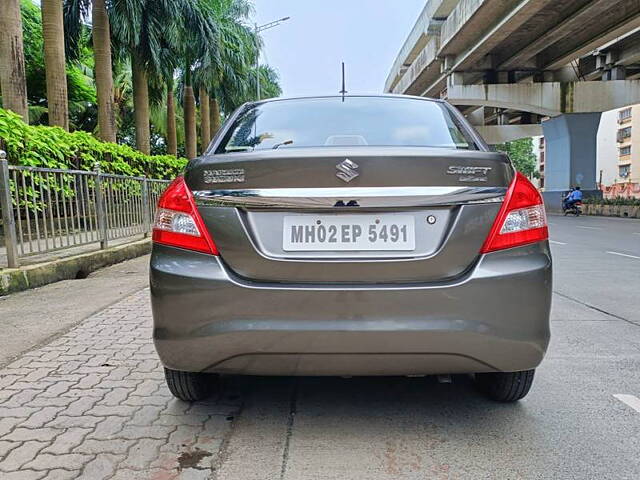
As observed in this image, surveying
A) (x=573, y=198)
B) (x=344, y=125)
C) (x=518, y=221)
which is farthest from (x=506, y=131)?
(x=518, y=221)

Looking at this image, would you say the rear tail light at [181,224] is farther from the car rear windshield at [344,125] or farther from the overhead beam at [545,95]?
the overhead beam at [545,95]

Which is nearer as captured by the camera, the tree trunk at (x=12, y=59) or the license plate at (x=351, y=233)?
the license plate at (x=351, y=233)

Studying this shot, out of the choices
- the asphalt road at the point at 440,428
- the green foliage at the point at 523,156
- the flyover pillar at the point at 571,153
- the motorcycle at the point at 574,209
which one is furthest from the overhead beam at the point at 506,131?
the asphalt road at the point at 440,428

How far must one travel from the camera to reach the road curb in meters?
5.29

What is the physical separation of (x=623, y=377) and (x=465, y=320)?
66.2 inches

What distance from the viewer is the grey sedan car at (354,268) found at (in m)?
2.07

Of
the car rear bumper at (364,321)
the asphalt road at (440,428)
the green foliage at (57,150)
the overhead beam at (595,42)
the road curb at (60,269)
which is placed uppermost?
the overhead beam at (595,42)

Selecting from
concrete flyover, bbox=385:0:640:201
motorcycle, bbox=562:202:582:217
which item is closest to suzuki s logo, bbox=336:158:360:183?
concrete flyover, bbox=385:0:640:201

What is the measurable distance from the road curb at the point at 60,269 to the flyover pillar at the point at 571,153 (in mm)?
25008

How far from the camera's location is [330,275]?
2096 millimetres

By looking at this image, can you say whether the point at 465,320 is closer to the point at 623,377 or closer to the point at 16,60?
the point at 623,377

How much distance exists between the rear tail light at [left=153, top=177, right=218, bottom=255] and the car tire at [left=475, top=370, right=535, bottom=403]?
1.50 metres

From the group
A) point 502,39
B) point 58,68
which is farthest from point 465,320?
point 502,39

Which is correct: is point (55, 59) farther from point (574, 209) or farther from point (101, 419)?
point (574, 209)
